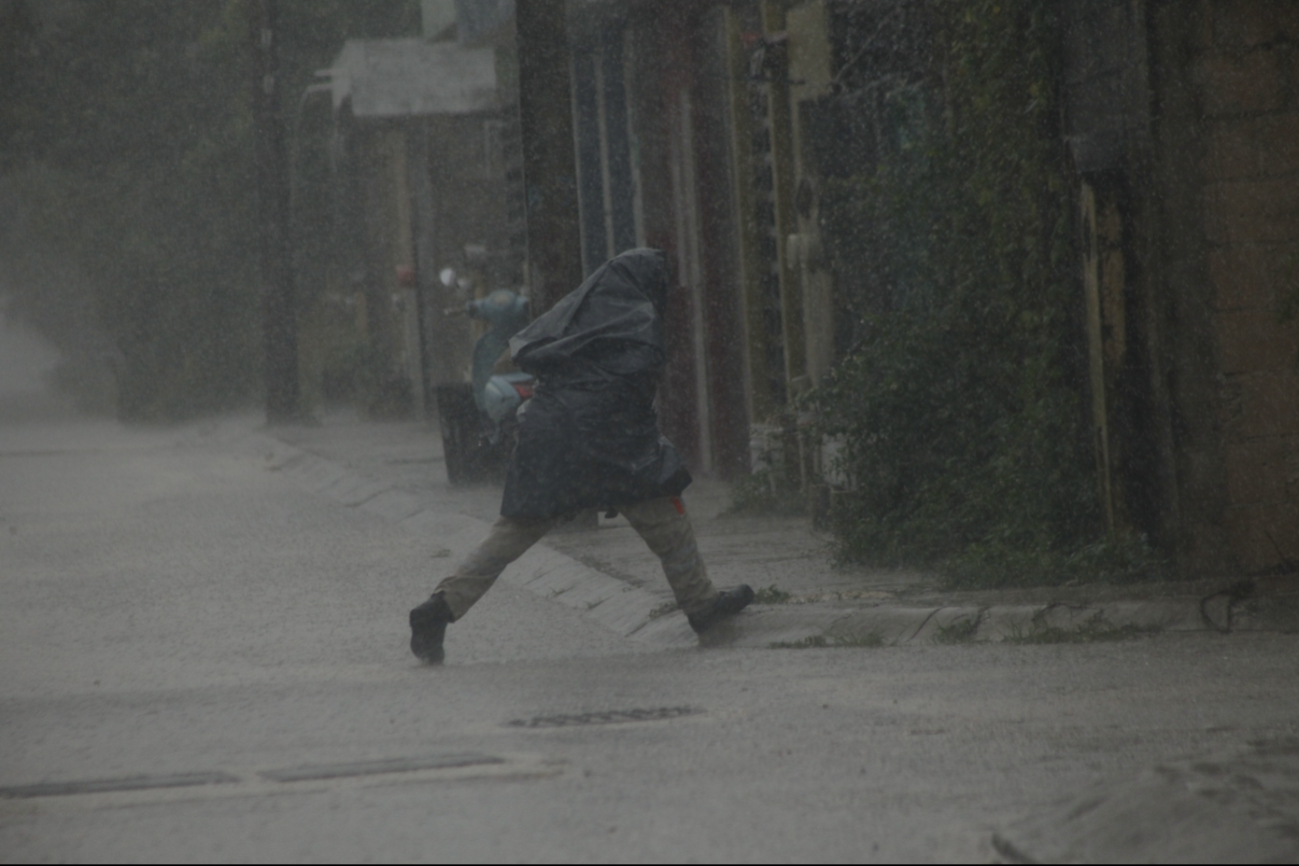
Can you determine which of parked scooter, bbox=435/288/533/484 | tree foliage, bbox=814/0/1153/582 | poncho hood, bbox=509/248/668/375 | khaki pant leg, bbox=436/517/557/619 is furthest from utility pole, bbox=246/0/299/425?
khaki pant leg, bbox=436/517/557/619

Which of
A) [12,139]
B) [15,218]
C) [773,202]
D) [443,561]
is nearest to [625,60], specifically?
[773,202]

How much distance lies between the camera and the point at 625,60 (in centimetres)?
1670

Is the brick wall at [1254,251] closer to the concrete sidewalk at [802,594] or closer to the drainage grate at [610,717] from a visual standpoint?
the concrete sidewalk at [802,594]

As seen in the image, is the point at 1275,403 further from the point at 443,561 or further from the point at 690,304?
the point at 690,304

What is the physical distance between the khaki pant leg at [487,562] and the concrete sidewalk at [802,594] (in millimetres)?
886

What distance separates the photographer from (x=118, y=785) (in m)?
5.37

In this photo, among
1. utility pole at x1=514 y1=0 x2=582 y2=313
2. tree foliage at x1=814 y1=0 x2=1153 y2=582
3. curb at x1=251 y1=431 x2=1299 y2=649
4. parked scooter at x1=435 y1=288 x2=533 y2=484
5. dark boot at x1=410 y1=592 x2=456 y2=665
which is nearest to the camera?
curb at x1=251 y1=431 x2=1299 y2=649

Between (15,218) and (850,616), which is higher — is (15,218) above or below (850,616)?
above

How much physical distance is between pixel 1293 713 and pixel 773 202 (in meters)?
Result: 7.82

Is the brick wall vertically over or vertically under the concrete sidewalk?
over

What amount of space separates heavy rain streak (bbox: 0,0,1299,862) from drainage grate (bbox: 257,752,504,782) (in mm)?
30

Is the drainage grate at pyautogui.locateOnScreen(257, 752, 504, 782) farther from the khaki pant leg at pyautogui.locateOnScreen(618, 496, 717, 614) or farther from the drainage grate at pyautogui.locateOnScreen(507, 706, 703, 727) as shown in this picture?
the khaki pant leg at pyautogui.locateOnScreen(618, 496, 717, 614)

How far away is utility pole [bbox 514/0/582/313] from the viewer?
37.9 ft

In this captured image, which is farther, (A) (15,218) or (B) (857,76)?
(A) (15,218)
